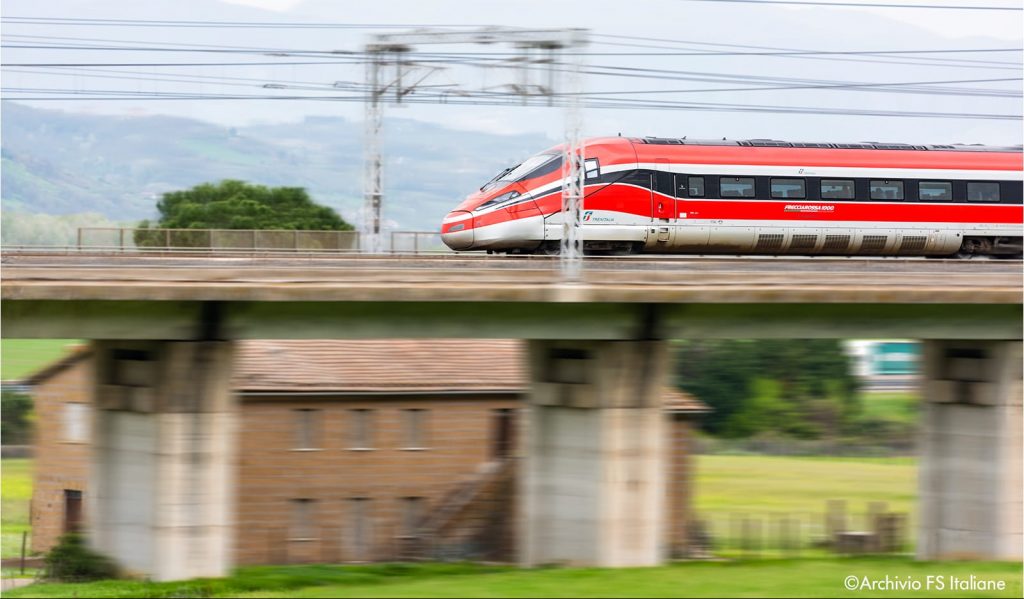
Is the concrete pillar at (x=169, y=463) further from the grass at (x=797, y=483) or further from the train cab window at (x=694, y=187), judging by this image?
the grass at (x=797, y=483)

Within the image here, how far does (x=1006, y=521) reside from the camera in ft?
79.3

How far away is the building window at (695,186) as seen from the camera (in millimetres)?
30583

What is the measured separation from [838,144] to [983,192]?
13.6ft

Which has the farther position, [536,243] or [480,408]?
[480,408]

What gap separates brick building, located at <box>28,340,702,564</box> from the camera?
115 ft

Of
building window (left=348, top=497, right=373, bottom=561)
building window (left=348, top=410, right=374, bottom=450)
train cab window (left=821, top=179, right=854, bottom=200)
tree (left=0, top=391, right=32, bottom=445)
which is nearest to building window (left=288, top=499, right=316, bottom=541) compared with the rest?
building window (left=348, top=497, right=373, bottom=561)

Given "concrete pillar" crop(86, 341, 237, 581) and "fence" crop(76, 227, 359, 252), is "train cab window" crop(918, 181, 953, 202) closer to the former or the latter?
"fence" crop(76, 227, 359, 252)

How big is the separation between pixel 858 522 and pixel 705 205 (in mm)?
23845

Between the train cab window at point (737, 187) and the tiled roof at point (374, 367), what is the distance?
921cm

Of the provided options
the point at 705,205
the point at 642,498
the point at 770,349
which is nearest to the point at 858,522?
the point at 705,205

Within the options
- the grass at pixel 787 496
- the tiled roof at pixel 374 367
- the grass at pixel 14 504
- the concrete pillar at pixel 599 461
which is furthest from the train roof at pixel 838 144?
the grass at pixel 14 504

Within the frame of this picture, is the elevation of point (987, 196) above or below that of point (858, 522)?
above

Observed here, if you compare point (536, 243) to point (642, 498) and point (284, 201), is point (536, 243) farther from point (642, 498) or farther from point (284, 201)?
point (284, 201)

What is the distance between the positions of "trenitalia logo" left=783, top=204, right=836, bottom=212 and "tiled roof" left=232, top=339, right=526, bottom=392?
32.5 feet
